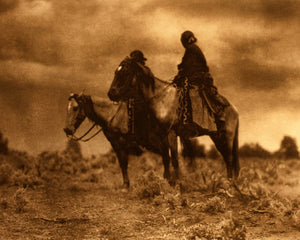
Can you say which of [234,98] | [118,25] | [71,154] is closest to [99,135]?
[118,25]

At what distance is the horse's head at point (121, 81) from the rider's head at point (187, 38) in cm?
111

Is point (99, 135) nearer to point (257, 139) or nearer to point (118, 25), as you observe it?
point (118, 25)

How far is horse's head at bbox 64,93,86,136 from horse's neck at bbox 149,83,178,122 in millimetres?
1352

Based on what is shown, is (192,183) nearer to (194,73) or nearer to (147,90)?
(147,90)

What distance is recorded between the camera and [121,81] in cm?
644

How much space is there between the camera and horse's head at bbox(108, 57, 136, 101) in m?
6.39

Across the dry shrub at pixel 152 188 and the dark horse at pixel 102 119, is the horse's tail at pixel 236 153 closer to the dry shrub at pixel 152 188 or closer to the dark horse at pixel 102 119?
the dark horse at pixel 102 119

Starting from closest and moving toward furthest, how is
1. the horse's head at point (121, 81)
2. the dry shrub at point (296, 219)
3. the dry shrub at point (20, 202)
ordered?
the dry shrub at point (296, 219) < the dry shrub at point (20, 202) < the horse's head at point (121, 81)

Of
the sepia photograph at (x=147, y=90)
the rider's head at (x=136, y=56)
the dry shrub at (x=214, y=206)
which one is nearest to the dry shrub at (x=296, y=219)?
the dry shrub at (x=214, y=206)

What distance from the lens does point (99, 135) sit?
26.6 ft

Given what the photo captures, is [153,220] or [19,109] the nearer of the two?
[153,220]

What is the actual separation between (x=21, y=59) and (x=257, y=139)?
15.4 feet

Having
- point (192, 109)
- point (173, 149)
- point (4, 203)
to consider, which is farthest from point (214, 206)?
point (4, 203)

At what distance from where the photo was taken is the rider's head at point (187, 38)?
6.98 metres
